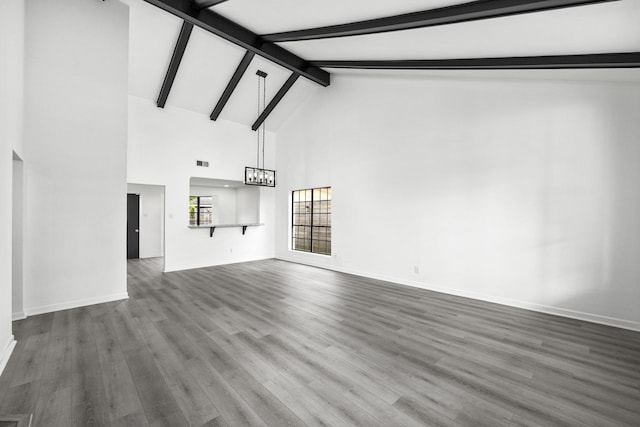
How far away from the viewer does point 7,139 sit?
2701mm

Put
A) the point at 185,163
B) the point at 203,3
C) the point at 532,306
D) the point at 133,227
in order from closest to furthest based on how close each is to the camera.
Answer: the point at 532,306
the point at 203,3
the point at 185,163
the point at 133,227

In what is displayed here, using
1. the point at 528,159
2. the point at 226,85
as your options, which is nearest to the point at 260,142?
the point at 226,85

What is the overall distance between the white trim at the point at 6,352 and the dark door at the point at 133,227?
592 cm

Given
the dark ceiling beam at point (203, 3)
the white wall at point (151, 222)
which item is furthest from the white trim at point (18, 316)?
the white wall at point (151, 222)

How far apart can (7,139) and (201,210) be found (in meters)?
7.17

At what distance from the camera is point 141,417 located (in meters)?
1.82

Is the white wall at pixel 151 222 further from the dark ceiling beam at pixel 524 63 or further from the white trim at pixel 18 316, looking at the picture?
the dark ceiling beam at pixel 524 63

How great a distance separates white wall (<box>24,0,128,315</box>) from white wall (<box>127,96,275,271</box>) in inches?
71.7

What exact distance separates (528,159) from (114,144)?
6036mm

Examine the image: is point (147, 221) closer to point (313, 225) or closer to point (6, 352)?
point (313, 225)

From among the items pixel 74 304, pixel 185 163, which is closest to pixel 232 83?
pixel 185 163

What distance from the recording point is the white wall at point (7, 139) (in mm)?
2512

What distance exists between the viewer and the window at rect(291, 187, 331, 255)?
7.23m

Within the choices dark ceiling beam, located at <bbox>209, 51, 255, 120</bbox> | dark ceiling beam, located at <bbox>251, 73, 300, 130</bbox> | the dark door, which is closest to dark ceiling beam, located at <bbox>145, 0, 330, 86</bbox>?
dark ceiling beam, located at <bbox>209, 51, 255, 120</bbox>
